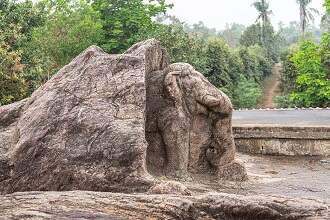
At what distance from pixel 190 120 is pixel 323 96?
23017 mm

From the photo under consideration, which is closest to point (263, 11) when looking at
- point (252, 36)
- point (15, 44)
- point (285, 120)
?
point (252, 36)

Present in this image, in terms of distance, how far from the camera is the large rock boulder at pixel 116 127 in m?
7.08

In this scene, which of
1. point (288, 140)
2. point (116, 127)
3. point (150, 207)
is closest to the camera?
point (150, 207)

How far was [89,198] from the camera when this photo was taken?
17.6 ft

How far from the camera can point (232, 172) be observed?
28.5 ft

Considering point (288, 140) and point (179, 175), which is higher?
point (288, 140)

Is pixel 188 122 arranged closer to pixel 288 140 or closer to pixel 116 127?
pixel 116 127

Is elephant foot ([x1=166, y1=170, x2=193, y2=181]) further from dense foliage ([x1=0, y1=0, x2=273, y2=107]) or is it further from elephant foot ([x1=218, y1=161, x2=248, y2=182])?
dense foliage ([x1=0, y1=0, x2=273, y2=107])

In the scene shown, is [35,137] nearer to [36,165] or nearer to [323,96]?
[36,165]

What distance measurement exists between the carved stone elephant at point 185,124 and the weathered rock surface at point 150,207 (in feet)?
8.63

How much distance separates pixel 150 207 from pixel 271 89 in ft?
176

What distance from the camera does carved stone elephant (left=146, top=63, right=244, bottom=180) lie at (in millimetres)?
8305

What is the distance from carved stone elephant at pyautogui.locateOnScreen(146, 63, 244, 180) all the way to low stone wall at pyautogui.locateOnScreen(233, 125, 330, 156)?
3.39 meters

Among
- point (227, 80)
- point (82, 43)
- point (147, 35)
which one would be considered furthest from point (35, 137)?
point (227, 80)
